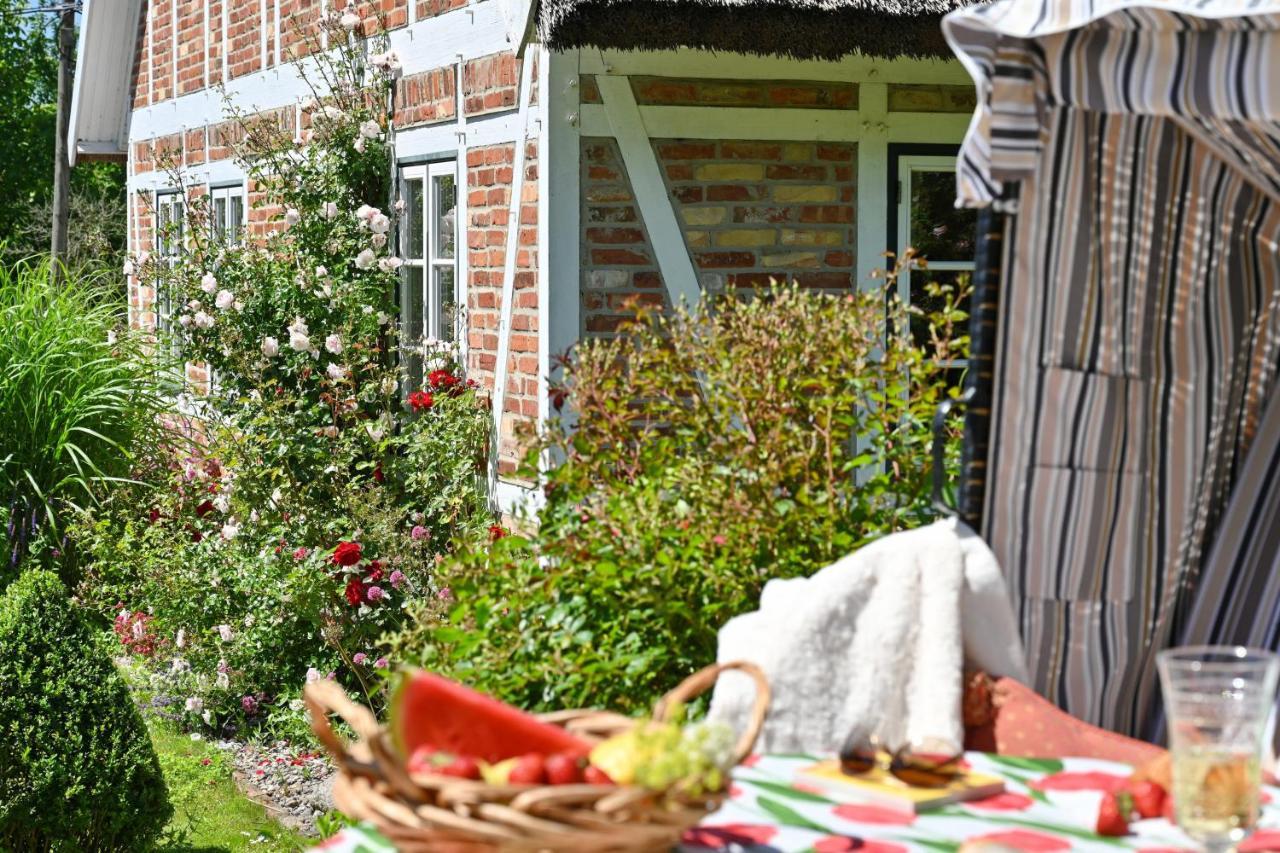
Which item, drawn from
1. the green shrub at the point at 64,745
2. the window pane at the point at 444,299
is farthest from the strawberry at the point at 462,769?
the window pane at the point at 444,299

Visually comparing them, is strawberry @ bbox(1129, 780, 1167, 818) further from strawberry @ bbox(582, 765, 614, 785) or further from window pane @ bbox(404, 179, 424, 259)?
window pane @ bbox(404, 179, 424, 259)

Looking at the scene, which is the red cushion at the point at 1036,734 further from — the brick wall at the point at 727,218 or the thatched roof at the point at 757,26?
the brick wall at the point at 727,218

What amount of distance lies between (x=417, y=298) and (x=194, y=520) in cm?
154

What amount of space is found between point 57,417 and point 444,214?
2437 mm

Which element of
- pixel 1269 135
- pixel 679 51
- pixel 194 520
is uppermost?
pixel 679 51

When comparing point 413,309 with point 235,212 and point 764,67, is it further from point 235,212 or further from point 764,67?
point 235,212

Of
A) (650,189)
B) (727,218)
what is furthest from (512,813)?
(727,218)

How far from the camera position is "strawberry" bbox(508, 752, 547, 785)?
1.87 meters

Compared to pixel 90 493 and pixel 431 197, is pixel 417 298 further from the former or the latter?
pixel 90 493

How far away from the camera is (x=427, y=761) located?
1980mm

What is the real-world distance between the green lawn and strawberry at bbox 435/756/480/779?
3.60 metres

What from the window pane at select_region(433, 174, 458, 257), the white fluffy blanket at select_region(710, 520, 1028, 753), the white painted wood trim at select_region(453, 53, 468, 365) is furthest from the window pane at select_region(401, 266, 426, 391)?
the white fluffy blanket at select_region(710, 520, 1028, 753)

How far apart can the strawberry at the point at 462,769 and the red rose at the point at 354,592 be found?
4.30m

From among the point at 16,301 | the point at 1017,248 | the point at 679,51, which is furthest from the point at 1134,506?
the point at 16,301
